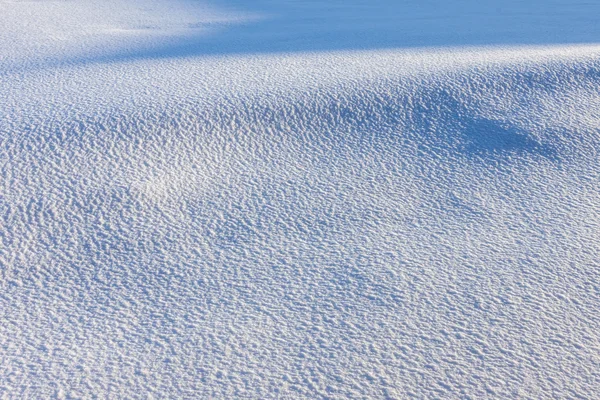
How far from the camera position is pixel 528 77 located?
129 cm

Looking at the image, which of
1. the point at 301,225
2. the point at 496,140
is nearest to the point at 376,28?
the point at 496,140

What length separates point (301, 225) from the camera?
0.87 meters

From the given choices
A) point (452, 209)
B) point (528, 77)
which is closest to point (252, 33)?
point (528, 77)

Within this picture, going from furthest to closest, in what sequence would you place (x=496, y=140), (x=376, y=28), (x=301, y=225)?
(x=376, y=28) → (x=496, y=140) → (x=301, y=225)

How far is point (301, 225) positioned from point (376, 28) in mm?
1213

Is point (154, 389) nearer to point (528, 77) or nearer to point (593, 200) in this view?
point (593, 200)

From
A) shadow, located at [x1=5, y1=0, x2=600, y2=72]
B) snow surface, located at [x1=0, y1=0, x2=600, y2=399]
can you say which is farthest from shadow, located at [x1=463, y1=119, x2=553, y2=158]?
shadow, located at [x1=5, y1=0, x2=600, y2=72]

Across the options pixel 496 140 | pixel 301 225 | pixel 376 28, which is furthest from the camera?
A: pixel 376 28

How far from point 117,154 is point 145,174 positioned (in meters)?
0.08

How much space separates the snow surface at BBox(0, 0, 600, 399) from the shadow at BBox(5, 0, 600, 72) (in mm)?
136

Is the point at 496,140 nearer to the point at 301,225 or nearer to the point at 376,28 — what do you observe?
the point at 301,225

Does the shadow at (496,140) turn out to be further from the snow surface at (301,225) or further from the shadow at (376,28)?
the shadow at (376,28)

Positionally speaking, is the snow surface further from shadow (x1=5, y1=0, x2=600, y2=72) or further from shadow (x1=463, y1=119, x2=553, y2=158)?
shadow (x1=5, y1=0, x2=600, y2=72)

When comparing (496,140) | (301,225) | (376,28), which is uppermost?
(376,28)
